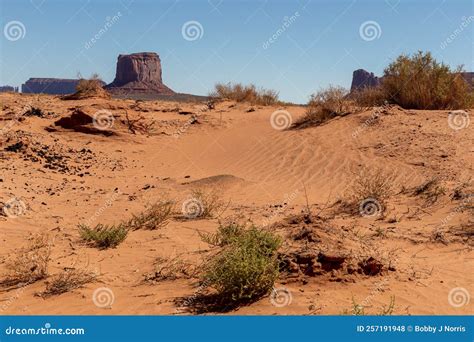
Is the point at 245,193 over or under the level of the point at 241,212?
over

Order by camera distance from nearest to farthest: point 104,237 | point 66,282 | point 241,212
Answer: point 66,282 < point 104,237 < point 241,212

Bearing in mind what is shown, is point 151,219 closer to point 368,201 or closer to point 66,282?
point 66,282

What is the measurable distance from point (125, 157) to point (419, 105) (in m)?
8.19

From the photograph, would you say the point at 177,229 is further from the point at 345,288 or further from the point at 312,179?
the point at 312,179

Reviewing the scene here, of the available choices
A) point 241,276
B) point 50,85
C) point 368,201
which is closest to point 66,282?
point 241,276

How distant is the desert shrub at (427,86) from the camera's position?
1442cm

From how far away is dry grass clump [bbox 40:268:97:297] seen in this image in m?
5.05

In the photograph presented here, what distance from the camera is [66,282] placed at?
5125mm

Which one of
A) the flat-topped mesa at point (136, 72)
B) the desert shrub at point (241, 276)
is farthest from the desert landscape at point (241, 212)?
the flat-topped mesa at point (136, 72)

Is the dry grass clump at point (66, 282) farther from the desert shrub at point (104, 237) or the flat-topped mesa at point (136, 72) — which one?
the flat-topped mesa at point (136, 72)

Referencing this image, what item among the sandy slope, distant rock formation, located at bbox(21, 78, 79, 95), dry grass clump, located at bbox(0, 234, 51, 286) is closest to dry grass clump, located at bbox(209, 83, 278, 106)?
the sandy slope

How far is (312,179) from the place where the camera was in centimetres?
1040

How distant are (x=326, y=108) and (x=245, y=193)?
6084mm

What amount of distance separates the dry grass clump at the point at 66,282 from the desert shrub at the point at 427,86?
463 inches
